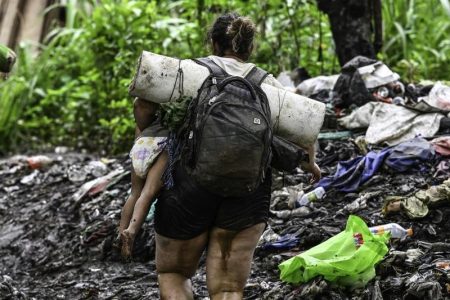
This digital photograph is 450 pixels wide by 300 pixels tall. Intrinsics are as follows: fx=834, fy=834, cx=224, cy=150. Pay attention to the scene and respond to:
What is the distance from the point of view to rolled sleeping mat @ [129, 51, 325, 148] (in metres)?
3.96

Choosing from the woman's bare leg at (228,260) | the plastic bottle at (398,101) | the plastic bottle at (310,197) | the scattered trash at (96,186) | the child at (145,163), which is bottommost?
the scattered trash at (96,186)

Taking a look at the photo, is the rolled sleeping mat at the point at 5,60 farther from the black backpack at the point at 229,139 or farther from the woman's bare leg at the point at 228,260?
the woman's bare leg at the point at 228,260

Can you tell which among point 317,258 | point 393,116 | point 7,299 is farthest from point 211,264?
point 393,116

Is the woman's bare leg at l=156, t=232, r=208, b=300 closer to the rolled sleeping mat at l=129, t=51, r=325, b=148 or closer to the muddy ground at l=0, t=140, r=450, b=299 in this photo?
the rolled sleeping mat at l=129, t=51, r=325, b=148

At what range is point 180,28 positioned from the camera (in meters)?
9.27

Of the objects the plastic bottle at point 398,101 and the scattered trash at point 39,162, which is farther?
the scattered trash at point 39,162

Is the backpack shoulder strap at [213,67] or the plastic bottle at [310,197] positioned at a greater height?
the backpack shoulder strap at [213,67]

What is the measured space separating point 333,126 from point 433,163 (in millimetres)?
1406

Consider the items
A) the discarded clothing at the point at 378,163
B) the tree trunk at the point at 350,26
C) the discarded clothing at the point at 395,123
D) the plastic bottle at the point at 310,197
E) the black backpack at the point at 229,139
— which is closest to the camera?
the black backpack at the point at 229,139

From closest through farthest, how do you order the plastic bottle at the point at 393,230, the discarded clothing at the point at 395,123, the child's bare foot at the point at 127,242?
the child's bare foot at the point at 127,242
the plastic bottle at the point at 393,230
the discarded clothing at the point at 395,123

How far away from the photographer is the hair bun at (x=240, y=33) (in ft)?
13.2

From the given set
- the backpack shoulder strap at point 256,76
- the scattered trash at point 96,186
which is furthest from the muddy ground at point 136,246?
the backpack shoulder strap at point 256,76

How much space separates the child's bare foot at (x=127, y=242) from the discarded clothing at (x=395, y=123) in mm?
3665

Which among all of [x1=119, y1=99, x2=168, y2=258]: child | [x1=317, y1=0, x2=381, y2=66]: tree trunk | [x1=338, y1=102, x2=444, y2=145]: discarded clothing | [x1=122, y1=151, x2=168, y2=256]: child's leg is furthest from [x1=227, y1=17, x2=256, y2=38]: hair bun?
[x1=317, y1=0, x2=381, y2=66]: tree trunk
